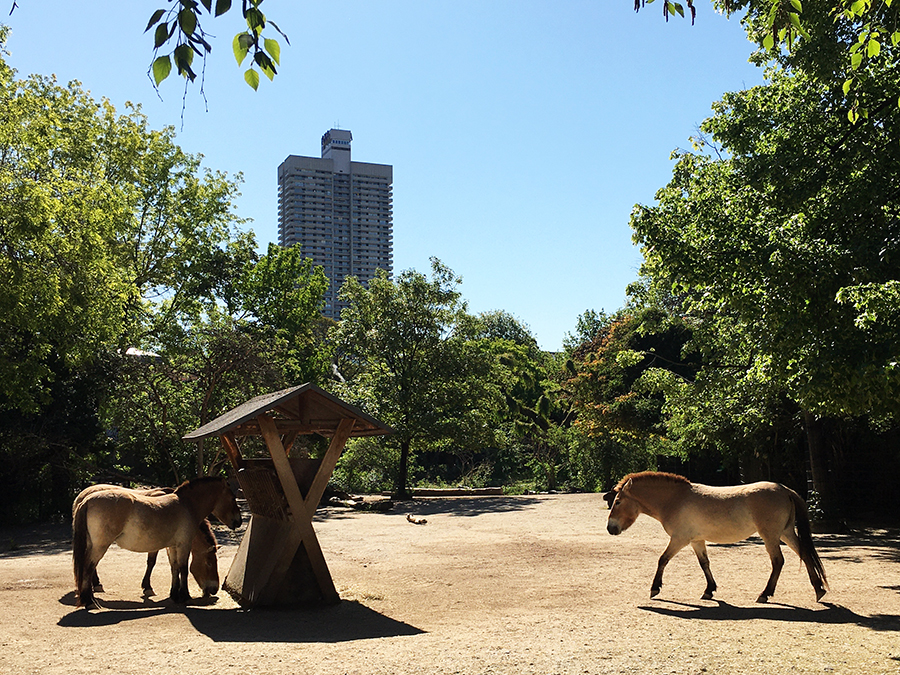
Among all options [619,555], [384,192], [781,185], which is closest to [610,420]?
[619,555]

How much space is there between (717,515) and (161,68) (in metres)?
8.08

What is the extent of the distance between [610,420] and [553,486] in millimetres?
10386

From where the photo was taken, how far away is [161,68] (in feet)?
10.4

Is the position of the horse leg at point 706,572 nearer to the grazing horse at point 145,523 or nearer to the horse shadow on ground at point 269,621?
the horse shadow on ground at point 269,621

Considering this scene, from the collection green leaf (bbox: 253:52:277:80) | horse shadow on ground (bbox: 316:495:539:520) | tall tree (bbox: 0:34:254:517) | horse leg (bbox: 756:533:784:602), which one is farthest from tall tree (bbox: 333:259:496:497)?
green leaf (bbox: 253:52:277:80)

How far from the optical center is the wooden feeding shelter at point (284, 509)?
343 inches

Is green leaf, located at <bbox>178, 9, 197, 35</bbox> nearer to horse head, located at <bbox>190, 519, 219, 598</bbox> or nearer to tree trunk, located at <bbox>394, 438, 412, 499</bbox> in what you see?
horse head, located at <bbox>190, 519, 219, 598</bbox>

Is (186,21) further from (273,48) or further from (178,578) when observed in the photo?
(178,578)

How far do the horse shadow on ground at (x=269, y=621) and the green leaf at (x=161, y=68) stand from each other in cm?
524

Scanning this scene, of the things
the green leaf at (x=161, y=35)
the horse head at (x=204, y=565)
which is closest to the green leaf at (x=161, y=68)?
the green leaf at (x=161, y=35)

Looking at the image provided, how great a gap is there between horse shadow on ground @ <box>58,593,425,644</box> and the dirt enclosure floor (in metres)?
0.02

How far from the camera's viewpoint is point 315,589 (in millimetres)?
8836

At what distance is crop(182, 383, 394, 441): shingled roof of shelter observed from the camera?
8.82m

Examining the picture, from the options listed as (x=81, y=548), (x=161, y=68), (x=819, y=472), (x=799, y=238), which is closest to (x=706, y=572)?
(x=799, y=238)
